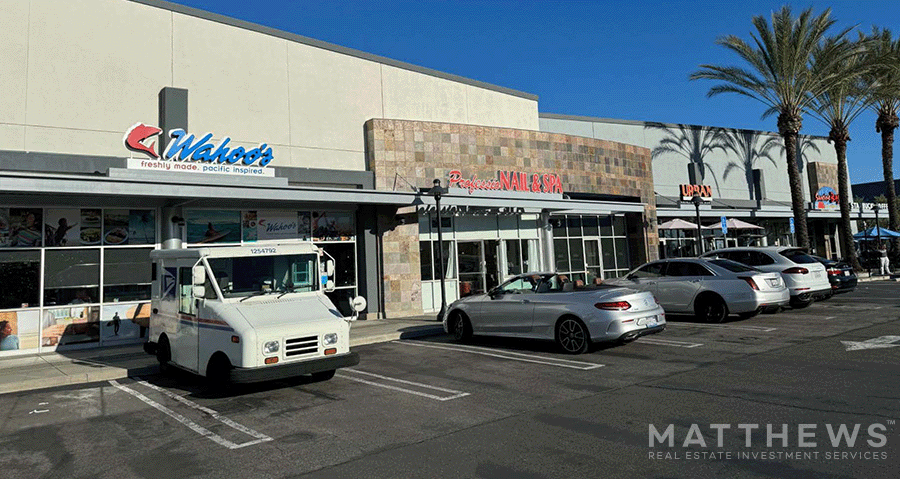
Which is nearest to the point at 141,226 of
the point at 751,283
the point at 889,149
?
the point at 751,283

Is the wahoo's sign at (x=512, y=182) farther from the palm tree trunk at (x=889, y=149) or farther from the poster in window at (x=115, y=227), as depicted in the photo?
the palm tree trunk at (x=889, y=149)

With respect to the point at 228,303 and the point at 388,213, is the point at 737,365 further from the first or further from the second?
the point at 388,213

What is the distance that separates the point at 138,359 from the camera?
36.8 ft

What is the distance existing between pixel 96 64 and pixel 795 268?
18.6 meters

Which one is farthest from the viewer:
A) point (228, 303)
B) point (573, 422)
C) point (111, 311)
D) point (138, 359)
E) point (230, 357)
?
point (111, 311)

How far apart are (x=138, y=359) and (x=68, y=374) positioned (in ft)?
5.35

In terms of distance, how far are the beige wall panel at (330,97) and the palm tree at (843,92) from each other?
1988 cm

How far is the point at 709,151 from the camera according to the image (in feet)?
98.0

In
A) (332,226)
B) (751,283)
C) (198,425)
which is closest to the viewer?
(198,425)

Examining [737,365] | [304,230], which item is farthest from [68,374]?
[737,365]

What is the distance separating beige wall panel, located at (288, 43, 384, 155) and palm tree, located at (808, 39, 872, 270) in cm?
1988

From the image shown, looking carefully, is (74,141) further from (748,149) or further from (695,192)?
(748,149)

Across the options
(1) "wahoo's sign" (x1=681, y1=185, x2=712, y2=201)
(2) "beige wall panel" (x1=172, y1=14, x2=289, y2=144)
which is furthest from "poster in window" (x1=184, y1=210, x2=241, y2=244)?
(1) "wahoo's sign" (x1=681, y1=185, x2=712, y2=201)

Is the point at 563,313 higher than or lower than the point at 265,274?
lower
